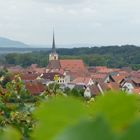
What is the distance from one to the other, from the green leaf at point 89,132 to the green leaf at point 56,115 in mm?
20

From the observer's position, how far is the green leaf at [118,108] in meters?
0.22

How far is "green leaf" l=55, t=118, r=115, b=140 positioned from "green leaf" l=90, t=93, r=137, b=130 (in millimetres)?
25

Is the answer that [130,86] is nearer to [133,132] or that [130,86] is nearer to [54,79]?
[54,79]

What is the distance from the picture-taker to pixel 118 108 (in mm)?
224

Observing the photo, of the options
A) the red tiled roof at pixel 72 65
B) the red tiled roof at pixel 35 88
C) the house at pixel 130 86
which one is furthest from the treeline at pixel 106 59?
the red tiled roof at pixel 35 88

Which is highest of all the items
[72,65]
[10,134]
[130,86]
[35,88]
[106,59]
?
[10,134]

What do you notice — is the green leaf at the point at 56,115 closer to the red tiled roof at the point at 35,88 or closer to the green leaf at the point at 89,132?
the green leaf at the point at 89,132

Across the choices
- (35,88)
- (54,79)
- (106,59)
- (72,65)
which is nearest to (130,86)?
(35,88)

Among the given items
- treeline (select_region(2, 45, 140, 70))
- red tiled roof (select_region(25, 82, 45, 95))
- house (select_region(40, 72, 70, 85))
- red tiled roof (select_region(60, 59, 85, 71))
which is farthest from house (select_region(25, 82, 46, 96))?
treeline (select_region(2, 45, 140, 70))

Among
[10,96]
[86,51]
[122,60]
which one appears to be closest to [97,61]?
[122,60]

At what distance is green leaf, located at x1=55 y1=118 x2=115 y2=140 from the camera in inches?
7.5

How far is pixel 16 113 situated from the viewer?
2.57m

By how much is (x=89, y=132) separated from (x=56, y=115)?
36 mm

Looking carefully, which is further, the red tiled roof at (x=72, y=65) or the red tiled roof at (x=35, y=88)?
the red tiled roof at (x=72, y=65)
